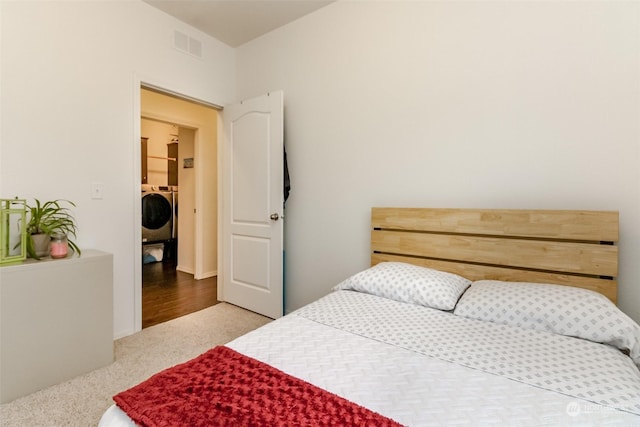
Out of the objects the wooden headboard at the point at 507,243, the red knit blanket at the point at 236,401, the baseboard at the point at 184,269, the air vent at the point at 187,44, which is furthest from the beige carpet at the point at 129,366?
the air vent at the point at 187,44

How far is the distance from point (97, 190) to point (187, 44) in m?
1.53

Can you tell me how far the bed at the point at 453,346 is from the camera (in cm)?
80

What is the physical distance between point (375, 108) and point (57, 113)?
86.8 inches

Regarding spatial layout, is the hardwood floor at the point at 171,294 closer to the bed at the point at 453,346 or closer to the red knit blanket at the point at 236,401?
the bed at the point at 453,346

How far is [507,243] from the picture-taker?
178 centimetres

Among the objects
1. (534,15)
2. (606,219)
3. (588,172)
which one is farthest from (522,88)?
(606,219)

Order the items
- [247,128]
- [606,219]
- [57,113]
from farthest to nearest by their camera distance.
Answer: [247,128] → [57,113] → [606,219]

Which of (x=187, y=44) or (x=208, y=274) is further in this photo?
(x=208, y=274)

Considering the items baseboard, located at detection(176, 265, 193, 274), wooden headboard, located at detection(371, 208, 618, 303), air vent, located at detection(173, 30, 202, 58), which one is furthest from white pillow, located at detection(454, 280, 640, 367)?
baseboard, located at detection(176, 265, 193, 274)

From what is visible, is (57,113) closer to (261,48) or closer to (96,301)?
(96,301)

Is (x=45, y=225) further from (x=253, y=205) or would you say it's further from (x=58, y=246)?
(x=253, y=205)

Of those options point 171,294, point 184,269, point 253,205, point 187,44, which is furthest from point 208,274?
point 187,44

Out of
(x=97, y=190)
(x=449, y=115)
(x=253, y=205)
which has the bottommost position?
(x=253, y=205)

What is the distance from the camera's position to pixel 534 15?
68.6 inches
